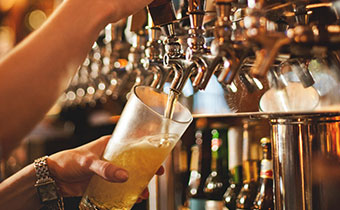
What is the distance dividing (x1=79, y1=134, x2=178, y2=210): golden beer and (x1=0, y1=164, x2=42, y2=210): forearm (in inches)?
12.3

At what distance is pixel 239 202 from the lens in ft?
4.58

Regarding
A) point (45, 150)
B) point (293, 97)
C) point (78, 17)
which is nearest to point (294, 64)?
point (293, 97)

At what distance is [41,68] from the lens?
0.84 m

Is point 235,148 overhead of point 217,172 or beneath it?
overhead

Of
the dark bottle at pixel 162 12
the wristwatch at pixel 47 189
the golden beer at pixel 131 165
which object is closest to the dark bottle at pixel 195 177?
the wristwatch at pixel 47 189

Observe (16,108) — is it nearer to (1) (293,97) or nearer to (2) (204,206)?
(1) (293,97)

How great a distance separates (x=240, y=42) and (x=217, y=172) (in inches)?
41.1

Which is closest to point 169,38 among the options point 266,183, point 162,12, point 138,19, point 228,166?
point 162,12

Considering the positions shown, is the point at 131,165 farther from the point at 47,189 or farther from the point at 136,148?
the point at 47,189

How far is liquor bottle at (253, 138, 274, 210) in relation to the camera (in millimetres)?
1288

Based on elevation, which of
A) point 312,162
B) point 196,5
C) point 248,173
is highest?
point 196,5

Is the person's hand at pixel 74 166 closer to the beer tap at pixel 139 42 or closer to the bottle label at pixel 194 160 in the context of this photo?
the beer tap at pixel 139 42

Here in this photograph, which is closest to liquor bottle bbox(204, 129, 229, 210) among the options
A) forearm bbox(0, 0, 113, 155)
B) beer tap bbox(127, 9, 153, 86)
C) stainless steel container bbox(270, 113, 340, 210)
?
beer tap bbox(127, 9, 153, 86)

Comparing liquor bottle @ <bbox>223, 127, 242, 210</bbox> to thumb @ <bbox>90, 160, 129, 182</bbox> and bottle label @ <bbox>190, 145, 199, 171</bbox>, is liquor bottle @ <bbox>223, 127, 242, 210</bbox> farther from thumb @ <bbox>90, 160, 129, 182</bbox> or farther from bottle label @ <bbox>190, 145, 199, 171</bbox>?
thumb @ <bbox>90, 160, 129, 182</bbox>
